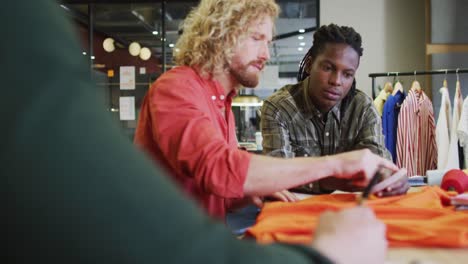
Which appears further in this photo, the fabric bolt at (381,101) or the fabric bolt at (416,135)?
the fabric bolt at (381,101)

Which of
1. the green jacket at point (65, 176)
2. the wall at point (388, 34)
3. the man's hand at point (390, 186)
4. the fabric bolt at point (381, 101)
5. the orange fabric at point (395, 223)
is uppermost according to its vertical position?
the wall at point (388, 34)

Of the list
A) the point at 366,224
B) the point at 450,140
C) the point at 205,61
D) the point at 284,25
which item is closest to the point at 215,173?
the point at 205,61

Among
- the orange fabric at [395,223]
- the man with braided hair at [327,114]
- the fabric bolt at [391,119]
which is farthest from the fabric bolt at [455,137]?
the orange fabric at [395,223]

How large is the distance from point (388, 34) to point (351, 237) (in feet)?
18.0

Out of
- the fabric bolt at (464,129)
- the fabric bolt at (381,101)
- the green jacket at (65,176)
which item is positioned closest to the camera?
the green jacket at (65,176)

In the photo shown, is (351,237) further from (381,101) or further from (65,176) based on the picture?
(381,101)

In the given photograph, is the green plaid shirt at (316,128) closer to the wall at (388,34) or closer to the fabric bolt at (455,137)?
the fabric bolt at (455,137)

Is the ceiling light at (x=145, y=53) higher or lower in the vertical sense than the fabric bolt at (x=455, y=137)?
higher

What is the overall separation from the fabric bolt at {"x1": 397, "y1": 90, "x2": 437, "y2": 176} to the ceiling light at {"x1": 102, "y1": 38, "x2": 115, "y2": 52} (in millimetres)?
4679

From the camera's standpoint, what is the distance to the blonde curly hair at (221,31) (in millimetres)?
1774

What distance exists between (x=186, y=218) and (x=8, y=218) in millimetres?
144

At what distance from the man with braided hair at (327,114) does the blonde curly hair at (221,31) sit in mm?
788

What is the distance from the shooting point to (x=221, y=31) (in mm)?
1790

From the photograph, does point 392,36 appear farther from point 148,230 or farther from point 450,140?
point 148,230
